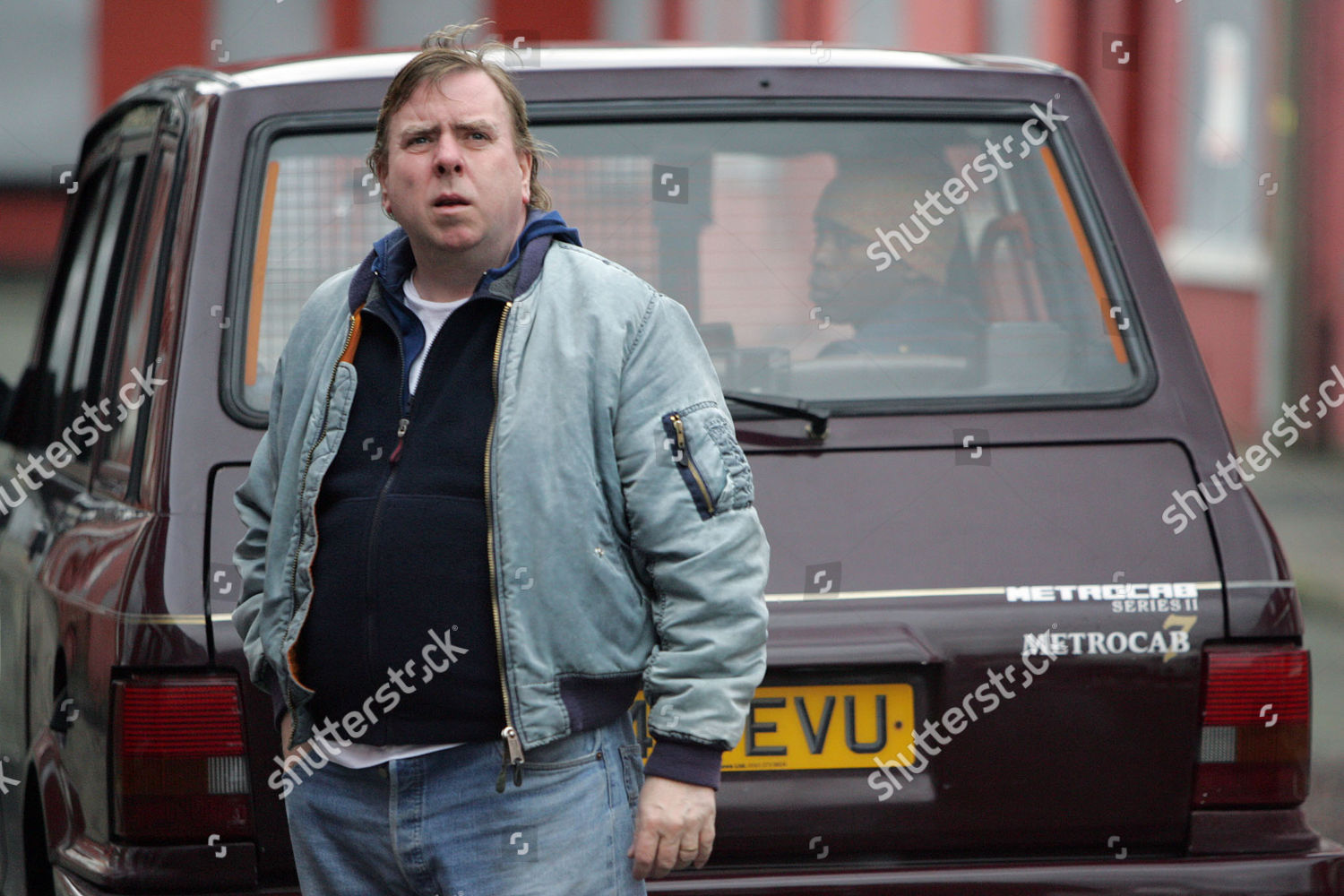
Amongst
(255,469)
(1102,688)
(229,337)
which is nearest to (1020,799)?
(1102,688)

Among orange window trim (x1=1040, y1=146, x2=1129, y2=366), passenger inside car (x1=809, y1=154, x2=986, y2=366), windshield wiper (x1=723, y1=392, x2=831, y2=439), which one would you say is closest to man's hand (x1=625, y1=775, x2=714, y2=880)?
windshield wiper (x1=723, y1=392, x2=831, y2=439)

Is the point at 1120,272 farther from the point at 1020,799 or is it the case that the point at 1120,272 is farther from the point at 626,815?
the point at 626,815

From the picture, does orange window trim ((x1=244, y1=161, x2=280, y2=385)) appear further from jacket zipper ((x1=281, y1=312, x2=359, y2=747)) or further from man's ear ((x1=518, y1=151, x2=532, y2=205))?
man's ear ((x1=518, y1=151, x2=532, y2=205))

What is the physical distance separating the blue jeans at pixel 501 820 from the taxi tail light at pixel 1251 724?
1033 millimetres

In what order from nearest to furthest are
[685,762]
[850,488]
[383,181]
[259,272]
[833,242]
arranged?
1. [685,762]
2. [383,181]
3. [850,488]
4. [259,272]
5. [833,242]

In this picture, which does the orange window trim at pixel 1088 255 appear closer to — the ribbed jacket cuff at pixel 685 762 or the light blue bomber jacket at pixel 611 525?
the light blue bomber jacket at pixel 611 525

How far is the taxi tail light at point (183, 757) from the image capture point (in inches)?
113

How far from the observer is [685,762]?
2332mm

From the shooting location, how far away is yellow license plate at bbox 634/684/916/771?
2.98m

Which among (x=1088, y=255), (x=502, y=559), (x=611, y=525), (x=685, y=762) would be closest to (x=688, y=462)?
(x=611, y=525)

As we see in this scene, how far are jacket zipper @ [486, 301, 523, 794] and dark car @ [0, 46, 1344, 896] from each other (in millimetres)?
632

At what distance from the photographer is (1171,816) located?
3.03 m

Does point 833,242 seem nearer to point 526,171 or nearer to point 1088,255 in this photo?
point 1088,255

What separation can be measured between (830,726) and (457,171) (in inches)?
42.7
